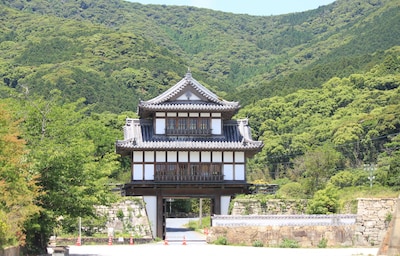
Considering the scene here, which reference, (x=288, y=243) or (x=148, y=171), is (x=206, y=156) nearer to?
(x=148, y=171)

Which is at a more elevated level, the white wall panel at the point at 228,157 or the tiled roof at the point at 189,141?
the tiled roof at the point at 189,141

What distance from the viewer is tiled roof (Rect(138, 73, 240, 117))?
4800 centimetres

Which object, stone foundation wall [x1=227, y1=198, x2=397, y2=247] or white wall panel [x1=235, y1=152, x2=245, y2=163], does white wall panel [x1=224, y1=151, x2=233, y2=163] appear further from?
stone foundation wall [x1=227, y1=198, x2=397, y2=247]

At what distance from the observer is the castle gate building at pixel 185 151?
47.2 meters

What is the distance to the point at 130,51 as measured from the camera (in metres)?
136

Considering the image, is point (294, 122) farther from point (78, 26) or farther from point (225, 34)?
point (225, 34)

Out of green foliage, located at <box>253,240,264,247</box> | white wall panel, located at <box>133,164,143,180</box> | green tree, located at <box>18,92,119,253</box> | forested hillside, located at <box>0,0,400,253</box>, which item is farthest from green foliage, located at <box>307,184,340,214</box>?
green tree, located at <box>18,92,119,253</box>

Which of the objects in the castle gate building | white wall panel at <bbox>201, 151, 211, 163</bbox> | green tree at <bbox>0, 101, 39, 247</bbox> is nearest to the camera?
green tree at <bbox>0, 101, 39, 247</bbox>

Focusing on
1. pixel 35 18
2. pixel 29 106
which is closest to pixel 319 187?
pixel 29 106

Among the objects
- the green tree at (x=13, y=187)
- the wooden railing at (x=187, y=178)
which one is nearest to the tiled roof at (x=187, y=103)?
the wooden railing at (x=187, y=178)

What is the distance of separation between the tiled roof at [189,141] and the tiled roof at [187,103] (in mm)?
1377

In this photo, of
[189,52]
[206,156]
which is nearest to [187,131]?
[206,156]

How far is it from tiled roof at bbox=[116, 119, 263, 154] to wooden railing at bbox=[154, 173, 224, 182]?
5.84 ft

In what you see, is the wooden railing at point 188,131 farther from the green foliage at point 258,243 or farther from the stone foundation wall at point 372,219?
the stone foundation wall at point 372,219
